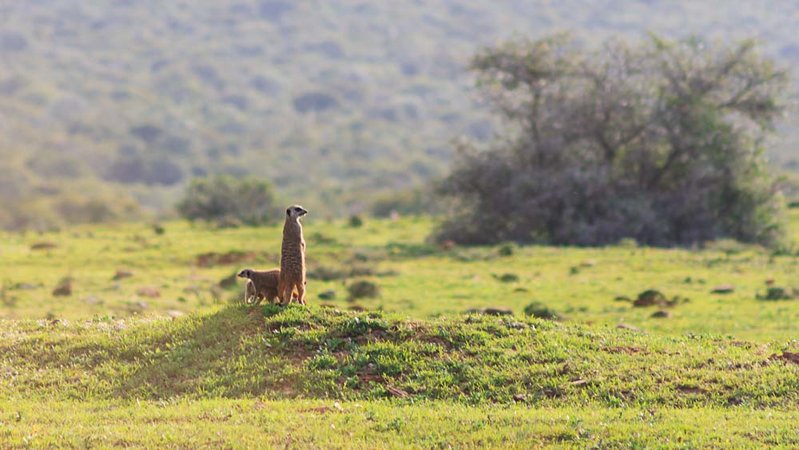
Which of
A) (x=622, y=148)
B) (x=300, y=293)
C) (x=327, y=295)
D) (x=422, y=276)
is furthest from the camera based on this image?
(x=622, y=148)

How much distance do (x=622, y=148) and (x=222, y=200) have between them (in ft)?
94.7

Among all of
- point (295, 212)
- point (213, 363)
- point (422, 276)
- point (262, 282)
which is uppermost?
point (295, 212)

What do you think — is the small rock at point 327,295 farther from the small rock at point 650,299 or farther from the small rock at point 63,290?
the small rock at point 650,299

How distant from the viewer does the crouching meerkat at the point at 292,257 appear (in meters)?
15.5

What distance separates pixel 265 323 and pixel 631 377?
5.52 metres

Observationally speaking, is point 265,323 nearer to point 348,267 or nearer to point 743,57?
point 348,267

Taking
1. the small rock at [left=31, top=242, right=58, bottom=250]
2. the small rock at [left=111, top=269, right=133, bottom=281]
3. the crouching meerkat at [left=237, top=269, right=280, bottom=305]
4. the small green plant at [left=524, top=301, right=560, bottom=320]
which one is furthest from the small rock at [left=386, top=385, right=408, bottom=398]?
the small rock at [left=31, top=242, right=58, bottom=250]

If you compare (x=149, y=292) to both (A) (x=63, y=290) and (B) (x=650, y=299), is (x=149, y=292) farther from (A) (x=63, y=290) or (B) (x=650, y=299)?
(B) (x=650, y=299)

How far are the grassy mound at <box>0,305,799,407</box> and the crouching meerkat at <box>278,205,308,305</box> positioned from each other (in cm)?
33

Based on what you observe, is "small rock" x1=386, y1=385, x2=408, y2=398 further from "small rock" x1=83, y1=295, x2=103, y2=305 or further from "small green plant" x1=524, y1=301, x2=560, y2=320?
"small rock" x1=83, y1=295, x2=103, y2=305

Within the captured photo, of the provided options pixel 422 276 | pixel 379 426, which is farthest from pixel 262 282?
pixel 422 276

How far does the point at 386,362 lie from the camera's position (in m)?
14.7

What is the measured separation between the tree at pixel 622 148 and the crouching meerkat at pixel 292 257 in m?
33.3

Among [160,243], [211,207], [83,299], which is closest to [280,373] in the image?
[83,299]
